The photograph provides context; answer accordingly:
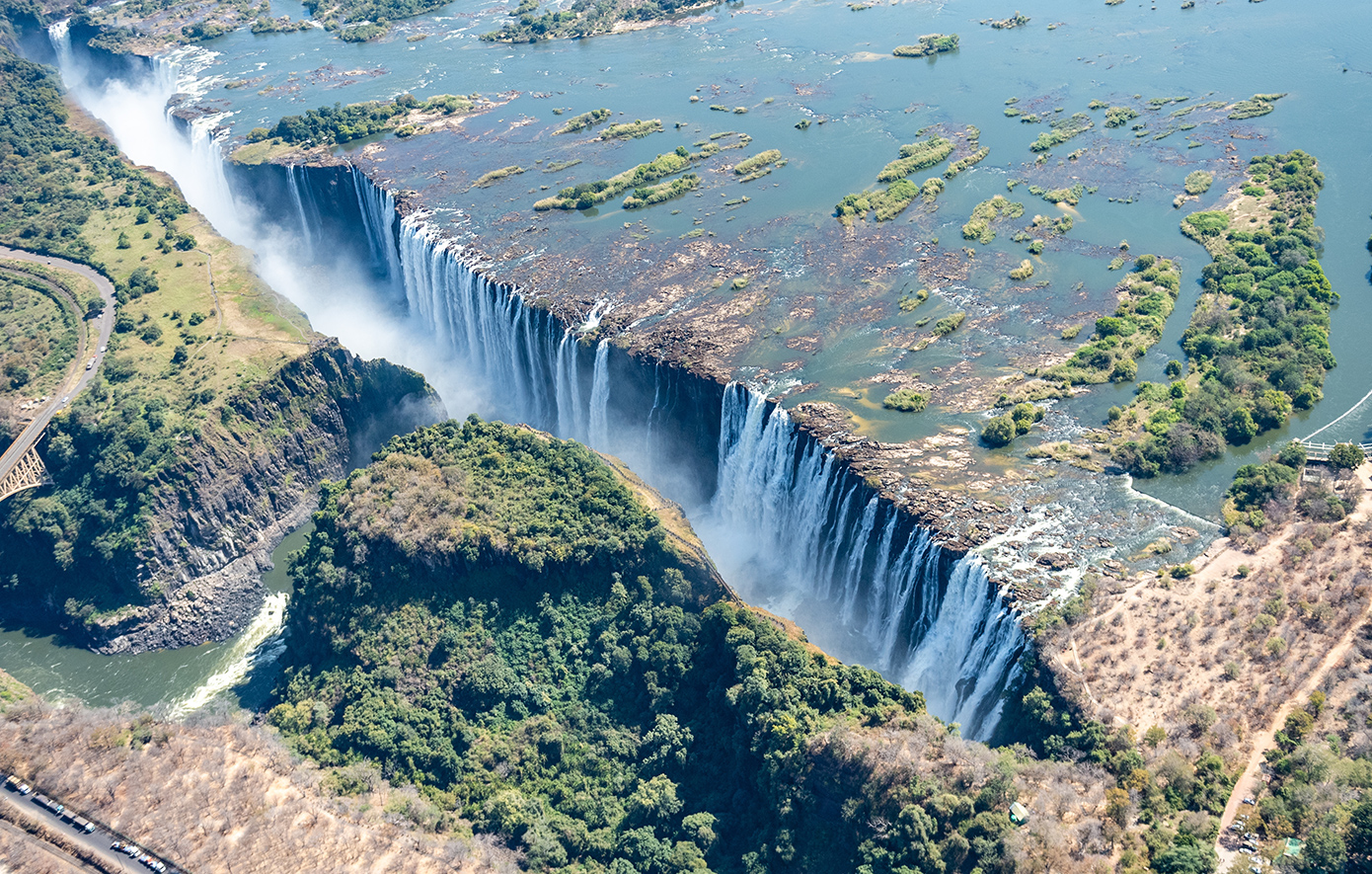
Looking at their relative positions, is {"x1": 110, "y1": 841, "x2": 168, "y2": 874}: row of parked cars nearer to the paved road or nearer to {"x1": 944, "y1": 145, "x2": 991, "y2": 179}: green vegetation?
the paved road

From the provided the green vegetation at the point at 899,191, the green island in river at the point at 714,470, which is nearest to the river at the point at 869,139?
the green island in river at the point at 714,470

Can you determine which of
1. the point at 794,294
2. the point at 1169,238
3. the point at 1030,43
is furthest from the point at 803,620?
the point at 1030,43

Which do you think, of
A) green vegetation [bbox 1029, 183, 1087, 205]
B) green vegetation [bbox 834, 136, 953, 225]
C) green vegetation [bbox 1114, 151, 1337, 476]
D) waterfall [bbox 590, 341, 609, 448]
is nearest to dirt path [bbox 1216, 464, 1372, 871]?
green vegetation [bbox 1114, 151, 1337, 476]

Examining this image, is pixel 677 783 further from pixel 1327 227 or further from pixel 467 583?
pixel 1327 227

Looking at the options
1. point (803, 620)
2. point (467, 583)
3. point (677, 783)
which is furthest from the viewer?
point (803, 620)

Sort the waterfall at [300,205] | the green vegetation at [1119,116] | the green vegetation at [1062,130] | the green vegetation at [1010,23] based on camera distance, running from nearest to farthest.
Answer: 1. the green vegetation at [1062,130]
2. the green vegetation at [1119,116]
3. the waterfall at [300,205]
4. the green vegetation at [1010,23]

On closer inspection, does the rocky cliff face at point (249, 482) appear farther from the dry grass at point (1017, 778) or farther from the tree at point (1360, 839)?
the tree at point (1360, 839)

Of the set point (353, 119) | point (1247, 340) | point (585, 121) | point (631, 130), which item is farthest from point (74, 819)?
point (353, 119)
